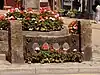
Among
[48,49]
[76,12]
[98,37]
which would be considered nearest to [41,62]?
[48,49]

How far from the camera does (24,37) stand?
10.6m

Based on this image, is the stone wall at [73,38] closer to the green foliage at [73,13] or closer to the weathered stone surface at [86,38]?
the weathered stone surface at [86,38]

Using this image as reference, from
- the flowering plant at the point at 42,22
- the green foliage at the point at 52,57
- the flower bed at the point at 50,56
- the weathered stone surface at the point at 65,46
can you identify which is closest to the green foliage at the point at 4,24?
the flowering plant at the point at 42,22

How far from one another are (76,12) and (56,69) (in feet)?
64.4

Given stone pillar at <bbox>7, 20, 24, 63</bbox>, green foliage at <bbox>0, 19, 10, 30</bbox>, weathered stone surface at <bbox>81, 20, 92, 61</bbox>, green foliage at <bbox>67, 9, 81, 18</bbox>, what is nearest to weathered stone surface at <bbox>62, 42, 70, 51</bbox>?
weathered stone surface at <bbox>81, 20, 92, 61</bbox>

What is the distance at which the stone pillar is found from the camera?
10031 mm

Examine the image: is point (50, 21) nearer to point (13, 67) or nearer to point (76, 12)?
point (13, 67)

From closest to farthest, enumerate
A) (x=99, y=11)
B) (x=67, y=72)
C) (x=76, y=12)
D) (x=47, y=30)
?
(x=67, y=72) → (x=47, y=30) → (x=99, y=11) → (x=76, y=12)

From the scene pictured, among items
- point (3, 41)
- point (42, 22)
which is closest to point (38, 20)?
point (42, 22)

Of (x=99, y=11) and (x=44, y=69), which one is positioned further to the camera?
(x=99, y=11)

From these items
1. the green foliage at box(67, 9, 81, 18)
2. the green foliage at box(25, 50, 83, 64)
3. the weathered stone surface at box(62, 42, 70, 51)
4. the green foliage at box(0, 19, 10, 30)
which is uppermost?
the green foliage at box(0, 19, 10, 30)

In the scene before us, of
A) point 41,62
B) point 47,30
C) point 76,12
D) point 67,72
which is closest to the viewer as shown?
point 67,72

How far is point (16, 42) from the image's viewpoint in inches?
397

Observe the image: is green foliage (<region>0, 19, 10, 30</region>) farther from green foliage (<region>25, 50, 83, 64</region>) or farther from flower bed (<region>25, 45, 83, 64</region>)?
green foliage (<region>25, 50, 83, 64</region>)
